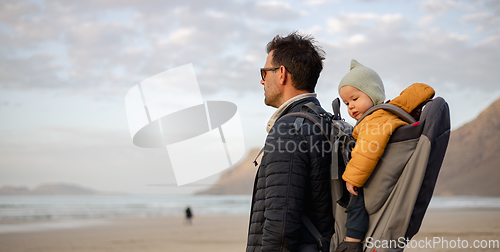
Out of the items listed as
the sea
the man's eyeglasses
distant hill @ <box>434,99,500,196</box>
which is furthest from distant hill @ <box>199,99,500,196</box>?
the man's eyeglasses

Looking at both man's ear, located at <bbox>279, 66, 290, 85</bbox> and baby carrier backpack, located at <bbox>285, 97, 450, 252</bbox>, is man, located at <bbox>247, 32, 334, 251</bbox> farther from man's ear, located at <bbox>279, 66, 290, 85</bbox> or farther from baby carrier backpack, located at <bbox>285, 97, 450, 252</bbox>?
baby carrier backpack, located at <bbox>285, 97, 450, 252</bbox>

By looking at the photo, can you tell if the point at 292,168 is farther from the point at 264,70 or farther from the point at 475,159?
the point at 475,159

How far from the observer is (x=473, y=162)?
118500 mm

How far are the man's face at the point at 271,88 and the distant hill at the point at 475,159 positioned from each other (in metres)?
108

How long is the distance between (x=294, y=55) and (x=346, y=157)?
2.08 feet

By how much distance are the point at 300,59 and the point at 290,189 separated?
730 millimetres

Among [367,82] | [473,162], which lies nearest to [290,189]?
[367,82]

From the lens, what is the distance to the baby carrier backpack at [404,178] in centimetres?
166

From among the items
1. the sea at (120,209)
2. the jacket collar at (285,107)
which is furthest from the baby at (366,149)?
the sea at (120,209)

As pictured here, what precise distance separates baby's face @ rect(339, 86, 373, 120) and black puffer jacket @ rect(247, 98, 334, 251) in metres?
0.24

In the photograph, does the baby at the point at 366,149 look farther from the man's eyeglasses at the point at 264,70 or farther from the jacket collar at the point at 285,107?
the man's eyeglasses at the point at 264,70

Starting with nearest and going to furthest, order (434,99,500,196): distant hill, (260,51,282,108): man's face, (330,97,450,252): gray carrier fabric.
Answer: (330,97,450,252): gray carrier fabric
(260,51,282,108): man's face
(434,99,500,196): distant hill

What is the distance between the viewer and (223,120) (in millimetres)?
4902

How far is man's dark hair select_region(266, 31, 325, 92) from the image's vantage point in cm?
208
